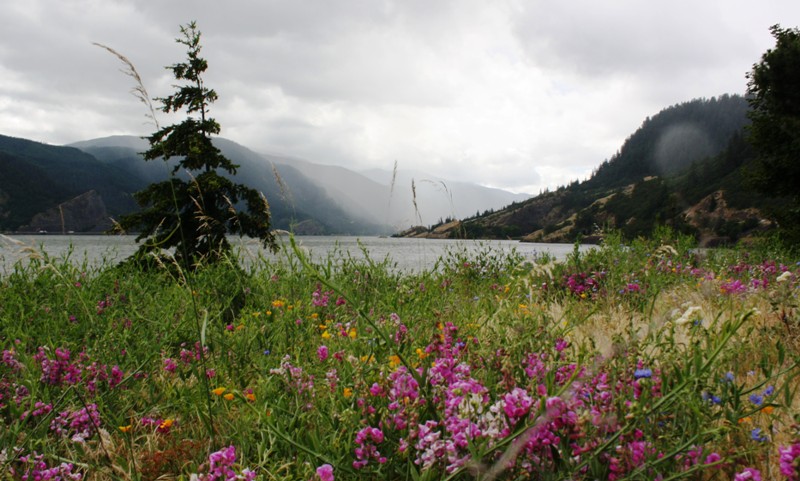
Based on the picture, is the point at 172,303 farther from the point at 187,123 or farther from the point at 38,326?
the point at 187,123

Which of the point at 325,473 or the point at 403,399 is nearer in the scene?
the point at 325,473

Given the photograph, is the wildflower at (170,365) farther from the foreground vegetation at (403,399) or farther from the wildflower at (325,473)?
the wildflower at (325,473)

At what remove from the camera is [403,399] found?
79.2 inches

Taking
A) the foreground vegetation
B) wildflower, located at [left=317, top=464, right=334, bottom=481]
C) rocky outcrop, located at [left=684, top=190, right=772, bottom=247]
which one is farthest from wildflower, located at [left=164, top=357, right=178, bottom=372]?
rocky outcrop, located at [left=684, top=190, right=772, bottom=247]

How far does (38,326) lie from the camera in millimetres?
4195

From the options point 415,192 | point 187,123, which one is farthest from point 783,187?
point 187,123

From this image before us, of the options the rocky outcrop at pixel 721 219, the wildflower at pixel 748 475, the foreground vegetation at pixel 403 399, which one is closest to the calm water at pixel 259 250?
the foreground vegetation at pixel 403 399

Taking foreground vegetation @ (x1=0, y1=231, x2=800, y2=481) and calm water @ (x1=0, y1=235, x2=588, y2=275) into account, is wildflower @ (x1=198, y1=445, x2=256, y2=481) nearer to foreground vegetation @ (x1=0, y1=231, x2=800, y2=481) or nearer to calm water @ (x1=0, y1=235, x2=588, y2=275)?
foreground vegetation @ (x1=0, y1=231, x2=800, y2=481)

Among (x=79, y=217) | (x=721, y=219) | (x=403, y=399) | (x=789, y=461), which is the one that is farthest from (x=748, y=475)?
(x=79, y=217)

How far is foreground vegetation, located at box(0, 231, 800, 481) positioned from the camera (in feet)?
5.19

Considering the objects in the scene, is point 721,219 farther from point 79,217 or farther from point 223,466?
point 79,217

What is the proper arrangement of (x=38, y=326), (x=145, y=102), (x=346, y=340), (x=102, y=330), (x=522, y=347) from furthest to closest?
(x=38, y=326), (x=102, y=330), (x=346, y=340), (x=145, y=102), (x=522, y=347)

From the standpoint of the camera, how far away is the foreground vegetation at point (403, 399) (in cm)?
158

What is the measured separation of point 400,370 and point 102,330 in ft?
10.5
